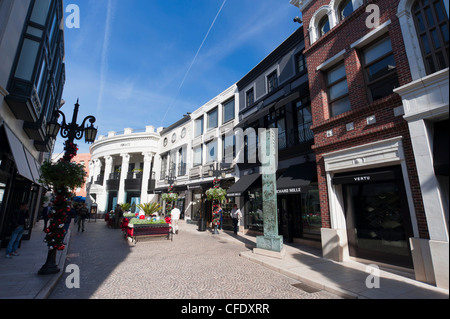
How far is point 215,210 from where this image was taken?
15.8 metres

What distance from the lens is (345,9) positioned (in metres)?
8.73

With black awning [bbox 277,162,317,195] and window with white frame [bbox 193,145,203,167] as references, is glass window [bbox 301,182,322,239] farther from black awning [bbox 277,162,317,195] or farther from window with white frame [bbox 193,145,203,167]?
window with white frame [bbox 193,145,203,167]

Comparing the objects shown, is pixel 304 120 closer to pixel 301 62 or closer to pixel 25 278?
pixel 301 62

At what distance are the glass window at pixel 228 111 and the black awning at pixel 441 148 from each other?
46.8 ft

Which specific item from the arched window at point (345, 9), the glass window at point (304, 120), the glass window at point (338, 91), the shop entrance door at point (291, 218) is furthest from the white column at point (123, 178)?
the arched window at point (345, 9)

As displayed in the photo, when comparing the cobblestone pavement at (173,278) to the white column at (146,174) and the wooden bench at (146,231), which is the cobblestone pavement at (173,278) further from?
the white column at (146,174)

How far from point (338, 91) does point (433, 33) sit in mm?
3044

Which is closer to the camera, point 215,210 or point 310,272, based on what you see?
point 310,272

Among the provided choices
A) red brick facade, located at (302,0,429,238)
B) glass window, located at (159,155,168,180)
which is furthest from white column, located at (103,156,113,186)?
red brick facade, located at (302,0,429,238)

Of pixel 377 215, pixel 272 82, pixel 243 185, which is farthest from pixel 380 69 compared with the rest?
pixel 243 185
